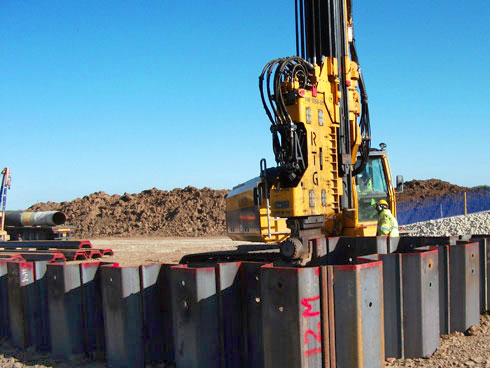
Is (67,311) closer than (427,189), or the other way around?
(67,311)

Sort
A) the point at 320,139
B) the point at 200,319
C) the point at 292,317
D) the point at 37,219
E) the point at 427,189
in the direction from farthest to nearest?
the point at 427,189 < the point at 37,219 < the point at 320,139 < the point at 200,319 < the point at 292,317

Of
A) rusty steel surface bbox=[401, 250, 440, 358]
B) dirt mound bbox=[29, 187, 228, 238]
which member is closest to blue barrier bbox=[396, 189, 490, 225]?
dirt mound bbox=[29, 187, 228, 238]

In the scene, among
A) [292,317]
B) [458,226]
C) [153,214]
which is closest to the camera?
[292,317]

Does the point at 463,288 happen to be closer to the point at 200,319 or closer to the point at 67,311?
the point at 200,319

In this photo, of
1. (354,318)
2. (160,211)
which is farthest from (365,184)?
(160,211)

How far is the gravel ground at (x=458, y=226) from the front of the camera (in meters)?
23.0

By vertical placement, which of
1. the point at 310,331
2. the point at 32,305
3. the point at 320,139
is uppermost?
the point at 320,139

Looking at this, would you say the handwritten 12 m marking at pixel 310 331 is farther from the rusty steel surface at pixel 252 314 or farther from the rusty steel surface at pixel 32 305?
the rusty steel surface at pixel 32 305

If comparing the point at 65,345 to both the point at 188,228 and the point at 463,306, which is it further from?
the point at 188,228

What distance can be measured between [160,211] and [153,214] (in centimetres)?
64

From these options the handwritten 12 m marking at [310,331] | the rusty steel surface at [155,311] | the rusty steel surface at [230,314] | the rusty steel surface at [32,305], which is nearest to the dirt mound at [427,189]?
the rusty steel surface at [32,305]

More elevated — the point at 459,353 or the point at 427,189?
the point at 427,189

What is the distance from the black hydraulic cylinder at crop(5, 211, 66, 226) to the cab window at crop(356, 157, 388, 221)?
19589 millimetres

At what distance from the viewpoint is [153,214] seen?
4144 cm
